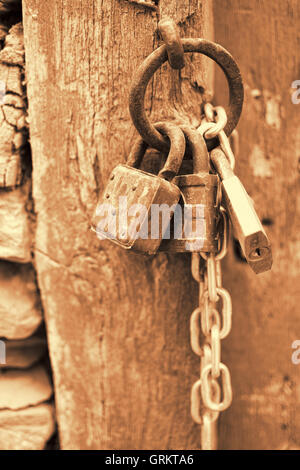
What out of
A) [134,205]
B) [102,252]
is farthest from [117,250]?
[134,205]

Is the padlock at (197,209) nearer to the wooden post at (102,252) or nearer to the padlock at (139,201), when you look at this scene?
the padlock at (139,201)

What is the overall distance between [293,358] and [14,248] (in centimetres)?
77

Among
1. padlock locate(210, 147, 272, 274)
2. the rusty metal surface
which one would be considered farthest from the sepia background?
padlock locate(210, 147, 272, 274)

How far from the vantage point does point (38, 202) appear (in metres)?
0.72

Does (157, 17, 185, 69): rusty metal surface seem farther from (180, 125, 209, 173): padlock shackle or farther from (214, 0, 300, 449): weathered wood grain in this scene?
(214, 0, 300, 449): weathered wood grain

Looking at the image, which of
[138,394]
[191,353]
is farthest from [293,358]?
[138,394]

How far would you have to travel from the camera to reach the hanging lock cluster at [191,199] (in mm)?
521

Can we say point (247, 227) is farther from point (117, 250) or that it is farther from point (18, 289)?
point (18, 289)

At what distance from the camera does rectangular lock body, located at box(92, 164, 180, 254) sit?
1.71ft

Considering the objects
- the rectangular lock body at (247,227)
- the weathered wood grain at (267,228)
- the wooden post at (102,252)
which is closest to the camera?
the rectangular lock body at (247,227)

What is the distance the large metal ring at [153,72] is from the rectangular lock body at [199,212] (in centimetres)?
10

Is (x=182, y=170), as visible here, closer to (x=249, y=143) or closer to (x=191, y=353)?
(x=249, y=143)

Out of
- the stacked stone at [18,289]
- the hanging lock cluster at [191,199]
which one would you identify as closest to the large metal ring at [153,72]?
the hanging lock cluster at [191,199]

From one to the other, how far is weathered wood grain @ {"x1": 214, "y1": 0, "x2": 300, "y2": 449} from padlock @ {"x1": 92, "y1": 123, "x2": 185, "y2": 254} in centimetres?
34
